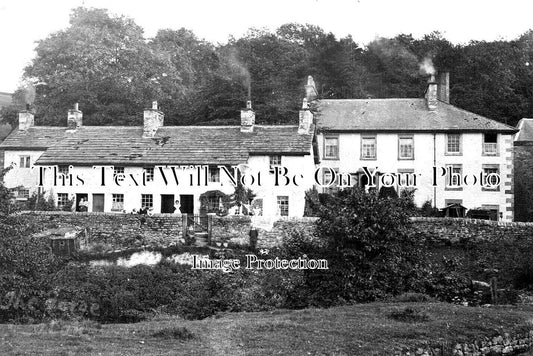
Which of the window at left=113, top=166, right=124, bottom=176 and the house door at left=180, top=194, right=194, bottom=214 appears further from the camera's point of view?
the window at left=113, top=166, right=124, bottom=176

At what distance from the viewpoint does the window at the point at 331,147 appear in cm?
4516

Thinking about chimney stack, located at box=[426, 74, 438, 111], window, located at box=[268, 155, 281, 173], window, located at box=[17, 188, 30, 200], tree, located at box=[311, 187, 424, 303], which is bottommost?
tree, located at box=[311, 187, 424, 303]

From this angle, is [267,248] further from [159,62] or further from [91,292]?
[159,62]

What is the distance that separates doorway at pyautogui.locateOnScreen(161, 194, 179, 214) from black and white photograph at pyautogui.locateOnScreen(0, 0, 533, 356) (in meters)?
0.13

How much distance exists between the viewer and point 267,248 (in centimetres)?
3164

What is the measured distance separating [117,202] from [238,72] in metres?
18.8

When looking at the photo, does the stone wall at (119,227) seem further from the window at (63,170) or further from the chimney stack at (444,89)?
the chimney stack at (444,89)

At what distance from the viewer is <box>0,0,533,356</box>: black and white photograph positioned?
62.7 feet

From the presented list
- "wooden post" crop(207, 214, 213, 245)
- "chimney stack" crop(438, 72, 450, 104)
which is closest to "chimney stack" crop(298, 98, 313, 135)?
"wooden post" crop(207, 214, 213, 245)

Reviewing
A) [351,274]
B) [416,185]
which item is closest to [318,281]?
[351,274]

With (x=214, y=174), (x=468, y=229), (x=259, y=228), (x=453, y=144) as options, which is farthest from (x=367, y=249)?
(x=453, y=144)

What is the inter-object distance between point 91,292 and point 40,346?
492 inches

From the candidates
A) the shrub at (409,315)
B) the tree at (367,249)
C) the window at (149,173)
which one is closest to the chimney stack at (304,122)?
the window at (149,173)

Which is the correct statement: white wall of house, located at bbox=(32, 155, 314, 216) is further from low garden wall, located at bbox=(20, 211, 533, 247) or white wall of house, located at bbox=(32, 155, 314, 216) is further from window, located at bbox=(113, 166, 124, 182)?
low garden wall, located at bbox=(20, 211, 533, 247)
